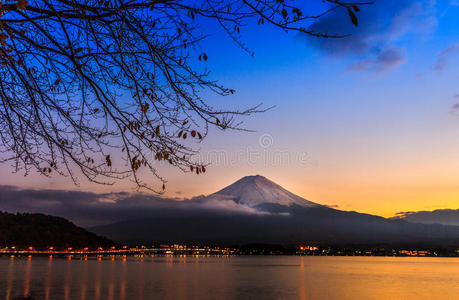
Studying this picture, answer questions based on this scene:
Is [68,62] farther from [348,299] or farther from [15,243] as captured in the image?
[15,243]

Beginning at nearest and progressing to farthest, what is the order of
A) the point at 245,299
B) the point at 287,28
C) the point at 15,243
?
the point at 287,28
the point at 245,299
the point at 15,243

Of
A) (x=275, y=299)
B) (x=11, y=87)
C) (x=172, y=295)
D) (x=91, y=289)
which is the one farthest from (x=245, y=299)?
(x=11, y=87)

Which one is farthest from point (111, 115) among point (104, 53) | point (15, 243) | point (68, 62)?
point (15, 243)

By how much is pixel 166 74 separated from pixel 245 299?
37.9 meters

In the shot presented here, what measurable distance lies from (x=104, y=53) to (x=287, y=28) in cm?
226

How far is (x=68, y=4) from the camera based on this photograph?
15.6 feet

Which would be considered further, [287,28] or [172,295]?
[172,295]

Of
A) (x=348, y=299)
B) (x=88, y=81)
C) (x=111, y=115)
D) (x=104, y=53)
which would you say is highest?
(x=104, y=53)

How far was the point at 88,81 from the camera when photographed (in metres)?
5.39

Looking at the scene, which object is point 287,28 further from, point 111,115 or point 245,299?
point 245,299

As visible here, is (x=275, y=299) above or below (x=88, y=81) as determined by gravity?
below

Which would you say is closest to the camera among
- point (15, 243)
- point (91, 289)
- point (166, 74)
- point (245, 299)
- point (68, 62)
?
point (166, 74)

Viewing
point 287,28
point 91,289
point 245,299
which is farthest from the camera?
point 91,289

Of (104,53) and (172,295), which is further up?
(104,53)
